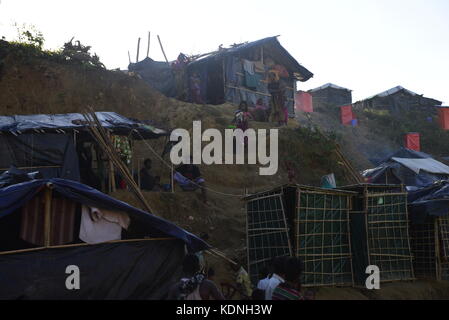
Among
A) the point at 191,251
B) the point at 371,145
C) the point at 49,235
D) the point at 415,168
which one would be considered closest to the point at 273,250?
the point at 191,251

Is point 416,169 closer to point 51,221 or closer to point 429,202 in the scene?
point 429,202

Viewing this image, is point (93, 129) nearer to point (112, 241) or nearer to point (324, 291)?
point (112, 241)

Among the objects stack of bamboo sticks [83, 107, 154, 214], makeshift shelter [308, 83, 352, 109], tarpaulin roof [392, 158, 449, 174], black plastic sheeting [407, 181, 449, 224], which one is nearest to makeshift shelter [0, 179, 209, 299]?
stack of bamboo sticks [83, 107, 154, 214]

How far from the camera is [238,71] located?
19859 mm

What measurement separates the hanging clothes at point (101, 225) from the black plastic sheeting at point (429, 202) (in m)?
6.18

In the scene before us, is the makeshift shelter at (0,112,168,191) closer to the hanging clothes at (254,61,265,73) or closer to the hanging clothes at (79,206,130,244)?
the hanging clothes at (79,206,130,244)

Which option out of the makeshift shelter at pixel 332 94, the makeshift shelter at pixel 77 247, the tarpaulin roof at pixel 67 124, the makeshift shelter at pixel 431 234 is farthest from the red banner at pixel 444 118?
the makeshift shelter at pixel 77 247

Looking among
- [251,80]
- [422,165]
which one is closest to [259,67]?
[251,80]

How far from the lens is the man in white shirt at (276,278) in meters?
4.68

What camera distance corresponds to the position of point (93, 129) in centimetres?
955

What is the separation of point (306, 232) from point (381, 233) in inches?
73.8

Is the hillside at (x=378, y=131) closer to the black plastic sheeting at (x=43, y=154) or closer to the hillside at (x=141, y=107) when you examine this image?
the hillside at (x=141, y=107)

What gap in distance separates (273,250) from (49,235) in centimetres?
400

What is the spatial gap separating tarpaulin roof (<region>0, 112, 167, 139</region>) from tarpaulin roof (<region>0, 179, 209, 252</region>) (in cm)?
354
